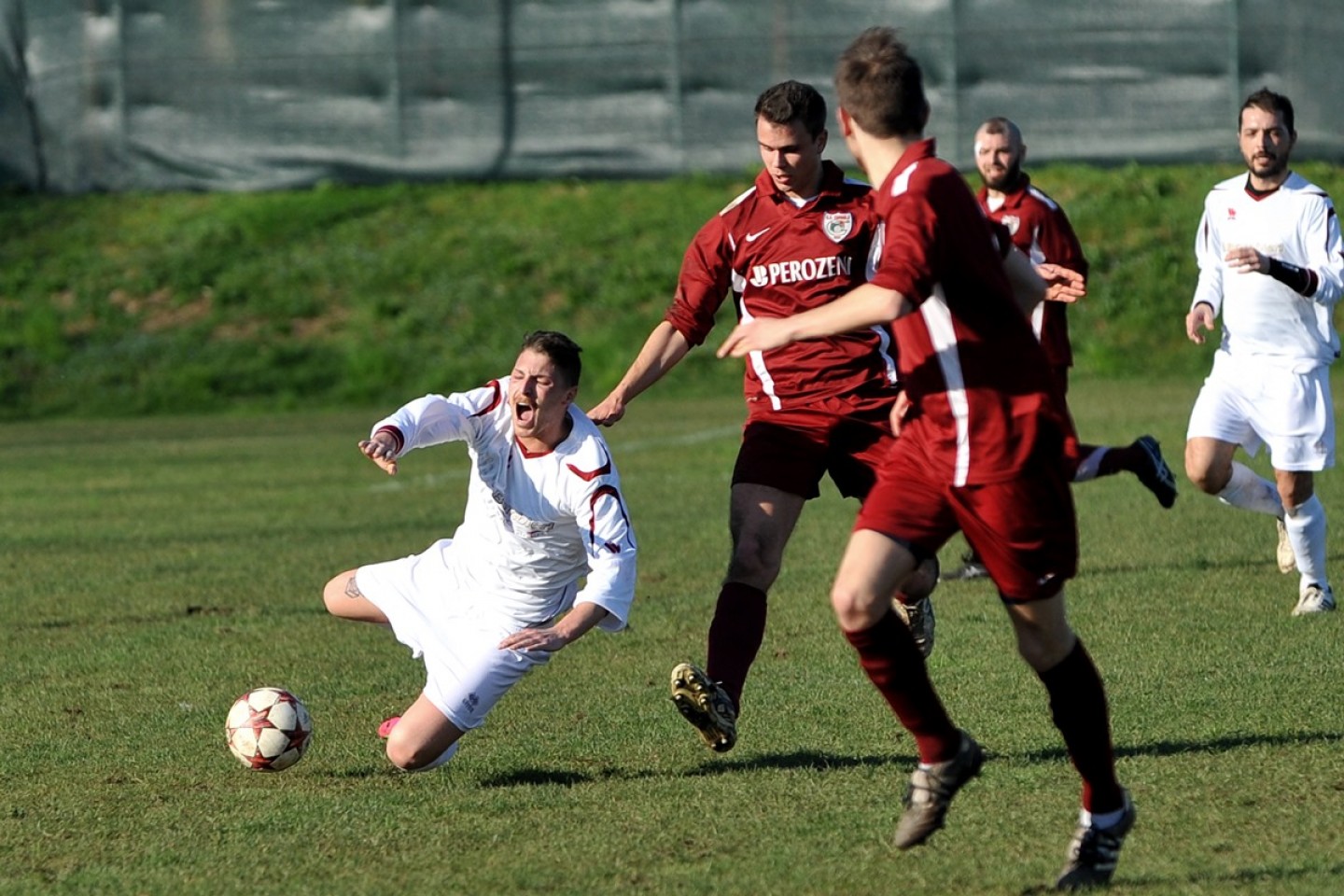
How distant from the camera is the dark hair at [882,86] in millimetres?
4410

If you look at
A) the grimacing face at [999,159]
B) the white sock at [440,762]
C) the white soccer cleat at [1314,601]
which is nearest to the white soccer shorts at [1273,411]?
the white soccer cleat at [1314,601]

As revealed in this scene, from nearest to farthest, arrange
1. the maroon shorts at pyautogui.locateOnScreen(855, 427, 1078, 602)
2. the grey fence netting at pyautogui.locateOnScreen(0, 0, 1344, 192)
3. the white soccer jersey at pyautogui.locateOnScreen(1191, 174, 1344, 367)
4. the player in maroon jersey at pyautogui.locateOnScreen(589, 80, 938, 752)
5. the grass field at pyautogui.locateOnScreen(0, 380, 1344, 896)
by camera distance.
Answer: the maroon shorts at pyautogui.locateOnScreen(855, 427, 1078, 602) < the grass field at pyautogui.locateOnScreen(0, 380, 1344, 896) < the player in maroon jersey at pyautogui.locateOnScreen(589, 80, 938, 752) < the white soccer jersey at pyautogui.locateOnScreen(1191, 174, 1344, 367) < the grey fence netting at pyautogui.locateOnScreen(0, 0, 1344, 192)

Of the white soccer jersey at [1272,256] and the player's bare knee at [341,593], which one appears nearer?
the player's bare knee at [341,593]

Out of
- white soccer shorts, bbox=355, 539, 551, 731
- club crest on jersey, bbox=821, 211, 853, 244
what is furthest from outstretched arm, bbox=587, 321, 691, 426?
white soccer shorts, bbox=355, 539, 551, 731

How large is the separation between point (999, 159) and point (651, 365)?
2666 mm

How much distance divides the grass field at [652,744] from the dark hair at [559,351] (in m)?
1.22

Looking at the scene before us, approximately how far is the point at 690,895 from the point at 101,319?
21386 millimetres

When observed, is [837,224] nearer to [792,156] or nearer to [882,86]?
[792,156]

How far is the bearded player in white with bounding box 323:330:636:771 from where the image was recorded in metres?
5.73

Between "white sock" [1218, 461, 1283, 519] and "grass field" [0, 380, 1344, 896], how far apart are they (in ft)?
1.19

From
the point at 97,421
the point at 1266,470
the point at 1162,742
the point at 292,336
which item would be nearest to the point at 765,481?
the point at 1162,742

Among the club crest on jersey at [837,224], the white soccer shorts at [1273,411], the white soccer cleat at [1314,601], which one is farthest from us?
the white soccer shorts at [1273,411]

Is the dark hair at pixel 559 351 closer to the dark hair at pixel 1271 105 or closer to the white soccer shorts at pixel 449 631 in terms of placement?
the white soccer shorts at pixel 449 631

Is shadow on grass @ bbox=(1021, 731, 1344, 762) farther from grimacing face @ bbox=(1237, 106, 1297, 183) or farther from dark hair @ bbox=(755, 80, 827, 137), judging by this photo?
grimacing face @ bbox=(1237, 106, 1297, 183)
